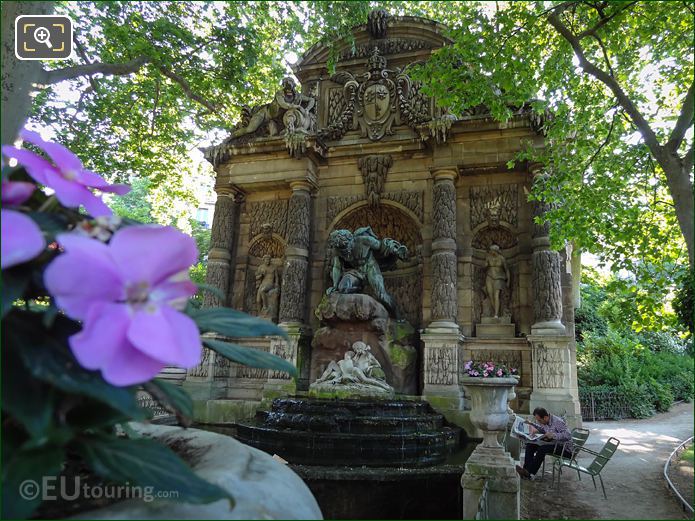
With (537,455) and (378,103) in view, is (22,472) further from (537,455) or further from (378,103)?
(378,103)

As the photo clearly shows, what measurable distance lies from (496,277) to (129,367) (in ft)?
34.7

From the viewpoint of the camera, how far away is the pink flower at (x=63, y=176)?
3.05 feet

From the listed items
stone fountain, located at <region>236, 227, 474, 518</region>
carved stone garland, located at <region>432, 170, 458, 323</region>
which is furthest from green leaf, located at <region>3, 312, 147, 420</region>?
carved stone garland, located at <region>432, 170, 458, 323</region>

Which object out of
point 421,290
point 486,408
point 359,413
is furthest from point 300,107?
point 486,408

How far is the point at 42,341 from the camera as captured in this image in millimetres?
773

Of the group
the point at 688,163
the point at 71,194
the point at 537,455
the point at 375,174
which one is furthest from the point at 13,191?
the point at 375,174

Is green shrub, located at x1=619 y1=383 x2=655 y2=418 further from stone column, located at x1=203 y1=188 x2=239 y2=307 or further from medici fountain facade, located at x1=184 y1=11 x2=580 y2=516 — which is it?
stone column, located at x1=203 y1=188 x2=239 y2=307

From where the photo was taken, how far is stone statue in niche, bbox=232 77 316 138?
12173 millimetres

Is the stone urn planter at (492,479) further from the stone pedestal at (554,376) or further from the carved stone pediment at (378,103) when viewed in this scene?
the carved stone pediment at (378,103)

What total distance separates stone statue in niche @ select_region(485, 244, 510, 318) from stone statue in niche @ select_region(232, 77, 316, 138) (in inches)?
222

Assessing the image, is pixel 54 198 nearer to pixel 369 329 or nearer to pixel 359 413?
pixel 359 413

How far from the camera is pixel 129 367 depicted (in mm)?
712

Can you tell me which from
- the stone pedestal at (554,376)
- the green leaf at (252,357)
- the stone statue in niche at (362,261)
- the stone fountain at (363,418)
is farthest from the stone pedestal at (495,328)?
the green leaf at (252,357)

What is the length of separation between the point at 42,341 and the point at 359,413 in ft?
24.6
